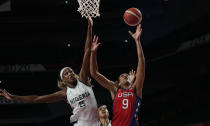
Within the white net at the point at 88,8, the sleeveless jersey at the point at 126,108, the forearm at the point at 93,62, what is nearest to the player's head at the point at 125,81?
the sleeveless jersey at the point at 126,108

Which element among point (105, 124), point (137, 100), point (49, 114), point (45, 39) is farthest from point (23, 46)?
point (137, 100)

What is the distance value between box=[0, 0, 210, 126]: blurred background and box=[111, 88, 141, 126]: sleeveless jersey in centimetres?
371

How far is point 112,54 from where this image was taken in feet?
40.0

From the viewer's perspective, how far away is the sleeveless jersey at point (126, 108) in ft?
16.2

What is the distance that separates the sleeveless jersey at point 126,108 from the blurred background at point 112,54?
3706 mm

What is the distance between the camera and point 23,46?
486 inches

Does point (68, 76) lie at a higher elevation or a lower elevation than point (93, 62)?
lower

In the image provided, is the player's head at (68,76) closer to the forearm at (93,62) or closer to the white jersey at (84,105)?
the white jersey at (84,105)

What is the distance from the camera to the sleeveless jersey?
494 centimetres

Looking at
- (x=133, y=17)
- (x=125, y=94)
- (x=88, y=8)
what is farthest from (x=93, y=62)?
(x=88, y=8)

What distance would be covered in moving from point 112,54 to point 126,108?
7.29m

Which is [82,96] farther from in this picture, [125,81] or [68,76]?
[125,81]

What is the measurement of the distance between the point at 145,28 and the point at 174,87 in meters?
2.83

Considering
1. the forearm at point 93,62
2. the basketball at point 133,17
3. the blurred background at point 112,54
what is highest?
the basketball at point 133,17
